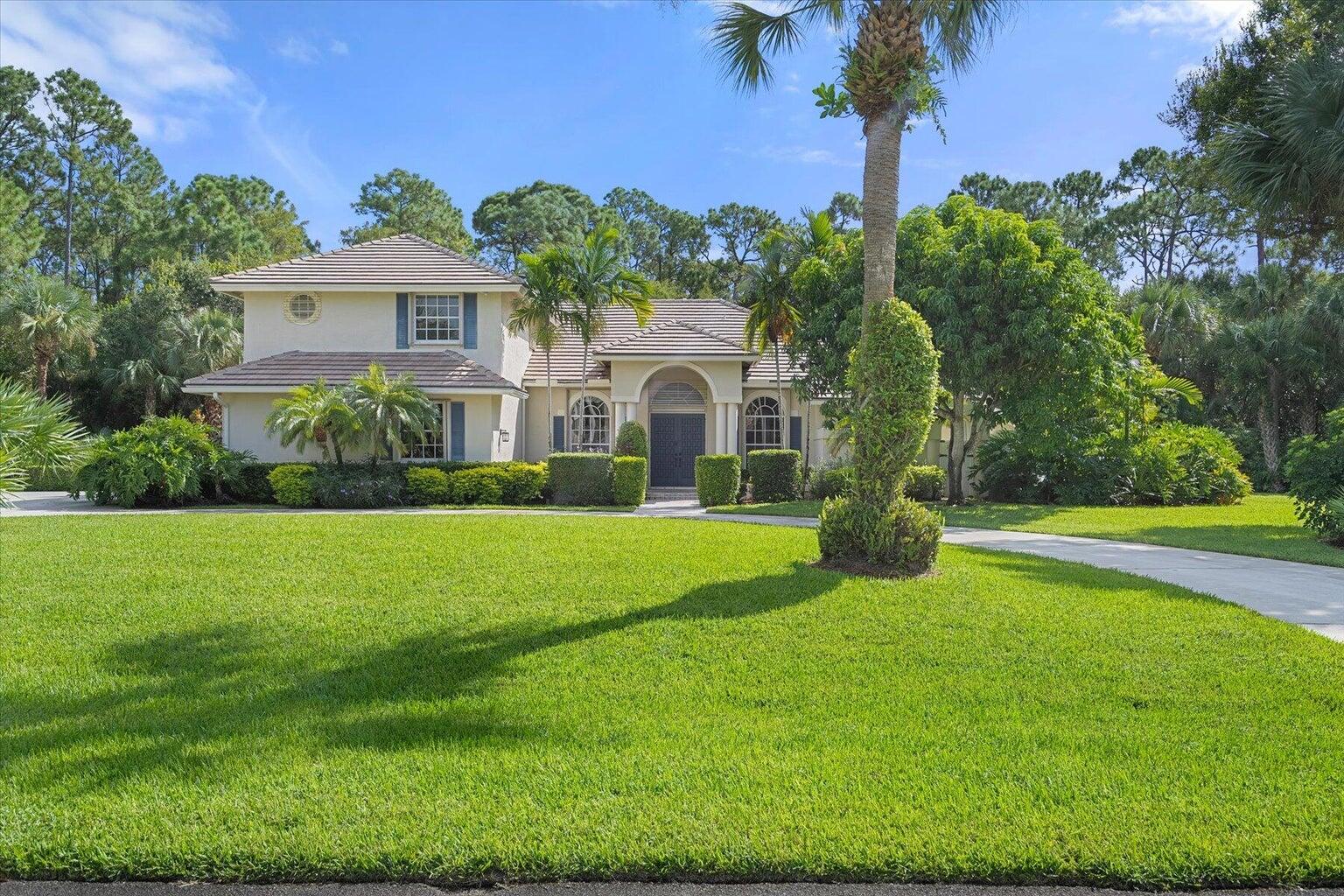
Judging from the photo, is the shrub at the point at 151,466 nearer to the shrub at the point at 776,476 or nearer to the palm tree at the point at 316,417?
the palm tree at the point at 316,417

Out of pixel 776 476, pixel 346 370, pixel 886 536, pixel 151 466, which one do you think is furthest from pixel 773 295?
pixel 151 466

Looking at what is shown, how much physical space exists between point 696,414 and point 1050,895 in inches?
854

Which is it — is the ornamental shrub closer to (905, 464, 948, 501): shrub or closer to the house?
(905, 464, 948, 501): shrub

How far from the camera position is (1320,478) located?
538 inches

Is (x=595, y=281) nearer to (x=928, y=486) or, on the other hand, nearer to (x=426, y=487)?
(x=426, y=487)

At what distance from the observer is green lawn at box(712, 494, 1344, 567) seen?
13.1 meters

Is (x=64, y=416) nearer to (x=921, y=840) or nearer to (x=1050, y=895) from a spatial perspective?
(x=921, y=840)

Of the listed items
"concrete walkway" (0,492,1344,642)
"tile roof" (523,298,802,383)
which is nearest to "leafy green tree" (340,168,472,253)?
"tile roof" (523,298,802,383)

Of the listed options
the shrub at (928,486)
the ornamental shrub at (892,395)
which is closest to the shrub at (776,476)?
Result: the shrub at (928,486)

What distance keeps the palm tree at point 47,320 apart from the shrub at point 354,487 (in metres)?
15.9

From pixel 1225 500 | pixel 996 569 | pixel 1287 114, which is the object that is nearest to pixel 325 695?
pixel 996 569

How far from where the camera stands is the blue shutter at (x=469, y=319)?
74.6 ft

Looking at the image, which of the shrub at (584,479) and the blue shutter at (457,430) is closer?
the shrub at (584,479)

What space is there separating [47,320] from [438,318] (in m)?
16.4
